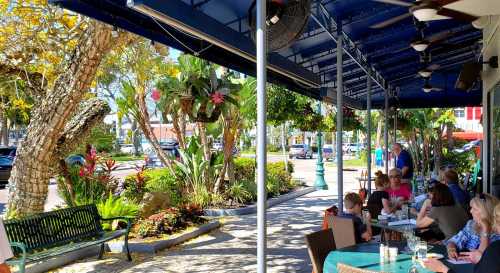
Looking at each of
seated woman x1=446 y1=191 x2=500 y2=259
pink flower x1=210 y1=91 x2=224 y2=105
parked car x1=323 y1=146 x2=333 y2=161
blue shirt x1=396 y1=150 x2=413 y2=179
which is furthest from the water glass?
parked car x1=323 y1=146 x2=333 y2=161

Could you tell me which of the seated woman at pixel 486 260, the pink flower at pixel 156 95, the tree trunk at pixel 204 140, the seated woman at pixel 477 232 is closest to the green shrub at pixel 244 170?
the tree trunk at pixel 204 140

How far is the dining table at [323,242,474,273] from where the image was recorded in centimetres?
386

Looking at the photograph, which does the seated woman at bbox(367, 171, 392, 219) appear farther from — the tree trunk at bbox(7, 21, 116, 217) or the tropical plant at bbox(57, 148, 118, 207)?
the tropical plant at bbox(57, 148, 118, 207)

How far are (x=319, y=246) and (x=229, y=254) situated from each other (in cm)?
356

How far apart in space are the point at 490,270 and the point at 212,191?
33.2ft

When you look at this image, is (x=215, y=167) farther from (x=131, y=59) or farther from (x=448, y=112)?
(x=448, y=112)

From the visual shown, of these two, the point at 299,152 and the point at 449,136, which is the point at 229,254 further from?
the point at 299,152

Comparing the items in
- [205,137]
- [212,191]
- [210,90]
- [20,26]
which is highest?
[20,26]

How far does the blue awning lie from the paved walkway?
9.41 feet

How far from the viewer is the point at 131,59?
1355 cm

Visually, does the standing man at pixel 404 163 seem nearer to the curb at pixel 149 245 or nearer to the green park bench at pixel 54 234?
the curb at pixel 149 245

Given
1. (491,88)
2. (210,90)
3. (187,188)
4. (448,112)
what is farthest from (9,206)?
(448,112)

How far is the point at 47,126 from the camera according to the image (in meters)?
7.75

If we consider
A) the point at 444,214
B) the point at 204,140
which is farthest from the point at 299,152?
the point at 444,214
